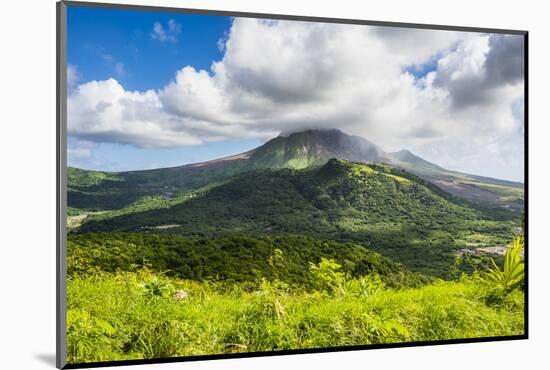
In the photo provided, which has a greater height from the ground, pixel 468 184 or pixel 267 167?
pixel 267 167

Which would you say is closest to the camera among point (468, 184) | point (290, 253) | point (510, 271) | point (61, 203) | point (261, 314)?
point (61, 203)

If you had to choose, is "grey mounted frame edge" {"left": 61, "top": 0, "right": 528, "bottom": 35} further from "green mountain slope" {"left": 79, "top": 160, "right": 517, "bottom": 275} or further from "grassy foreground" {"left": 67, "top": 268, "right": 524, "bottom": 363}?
"grassy foreground" {"left": 67, "top": 268, "right": 524, "bottom": 363}

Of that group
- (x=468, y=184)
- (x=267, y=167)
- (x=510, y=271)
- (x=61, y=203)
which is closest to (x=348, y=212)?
(x=267, y=167)

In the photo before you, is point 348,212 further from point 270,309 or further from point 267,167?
point 270,309

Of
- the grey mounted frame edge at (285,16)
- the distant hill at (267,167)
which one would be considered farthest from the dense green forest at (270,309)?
the grey mounted frame edge at (285,16)

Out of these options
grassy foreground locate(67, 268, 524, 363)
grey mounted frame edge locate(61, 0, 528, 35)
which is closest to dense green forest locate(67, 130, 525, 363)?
grassy foreground locate(67, 268, 524, 363)

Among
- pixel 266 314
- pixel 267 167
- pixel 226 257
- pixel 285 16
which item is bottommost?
pixel 266 314

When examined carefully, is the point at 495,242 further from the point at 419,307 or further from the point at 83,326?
the point at 83,326
